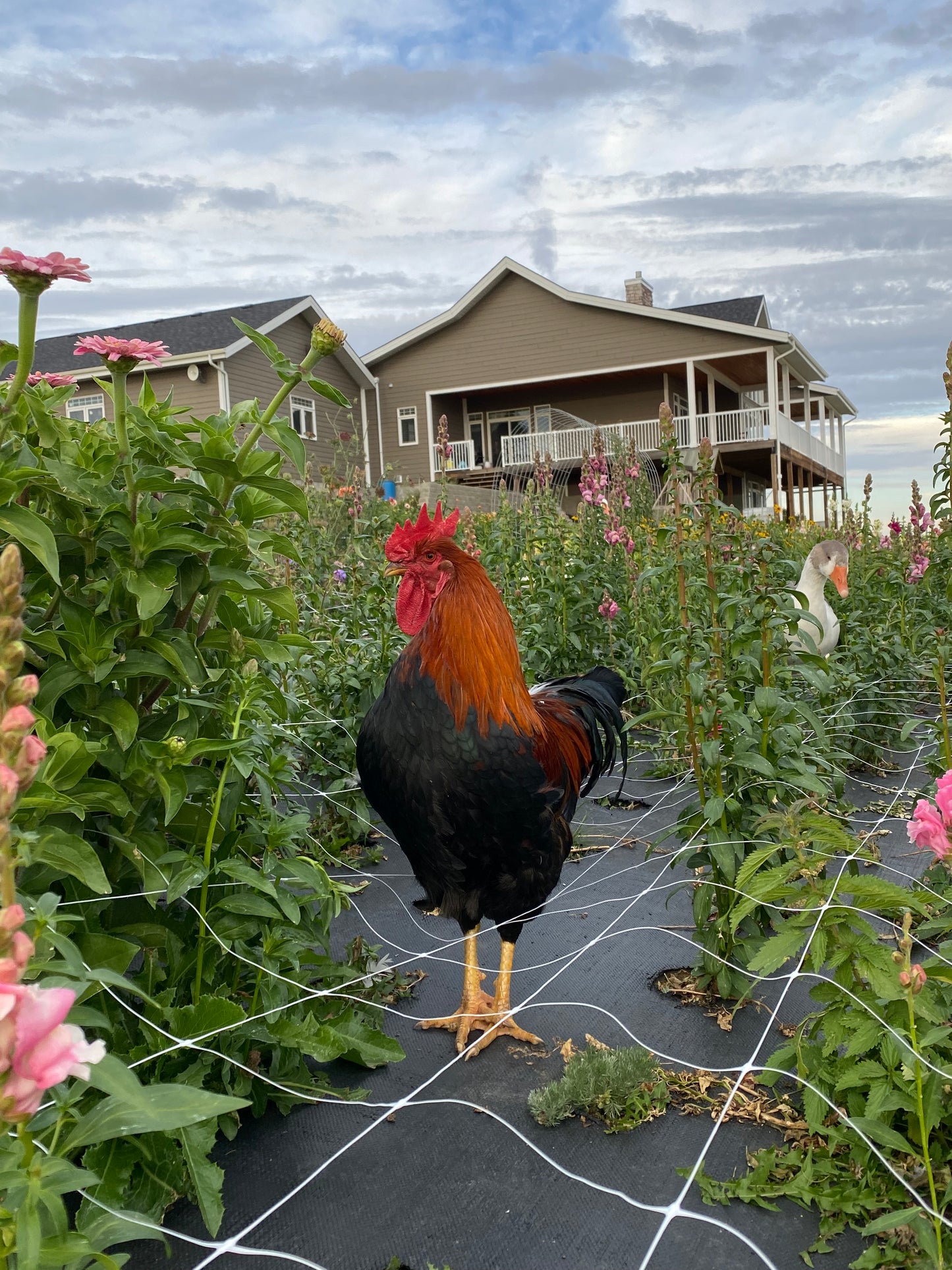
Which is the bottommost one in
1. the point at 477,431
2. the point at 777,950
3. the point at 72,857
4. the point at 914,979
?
the point at 777,950

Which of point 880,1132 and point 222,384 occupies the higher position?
point 222,384

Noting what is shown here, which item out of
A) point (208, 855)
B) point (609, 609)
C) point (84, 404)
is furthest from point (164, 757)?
point (84, 404)

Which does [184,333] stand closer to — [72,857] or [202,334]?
[202,334]

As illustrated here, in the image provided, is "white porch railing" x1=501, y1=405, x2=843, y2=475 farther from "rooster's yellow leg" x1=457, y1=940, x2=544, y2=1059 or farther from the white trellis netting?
"rooster's yellow leg" x1=457, y1=940, x2=544, y2=1059

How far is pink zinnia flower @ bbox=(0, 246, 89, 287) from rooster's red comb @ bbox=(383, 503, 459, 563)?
52.8 inches

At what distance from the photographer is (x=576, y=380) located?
24016 mm

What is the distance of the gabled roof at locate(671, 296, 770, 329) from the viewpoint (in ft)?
75.9

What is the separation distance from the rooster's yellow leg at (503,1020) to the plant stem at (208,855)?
90 cm

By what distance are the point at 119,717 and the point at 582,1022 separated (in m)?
1.78

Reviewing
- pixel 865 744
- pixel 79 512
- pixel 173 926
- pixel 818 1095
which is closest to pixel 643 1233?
pixel 818 1095

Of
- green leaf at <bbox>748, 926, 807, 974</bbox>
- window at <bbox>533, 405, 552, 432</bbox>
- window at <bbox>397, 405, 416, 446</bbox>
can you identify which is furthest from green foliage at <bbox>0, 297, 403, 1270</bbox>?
window at <bbox>397, 405, 416, 446</bbox>

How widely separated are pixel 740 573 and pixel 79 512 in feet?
6.08

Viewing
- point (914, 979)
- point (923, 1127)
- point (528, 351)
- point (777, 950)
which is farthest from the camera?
point (528, 351)

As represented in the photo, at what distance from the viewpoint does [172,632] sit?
2.02m
